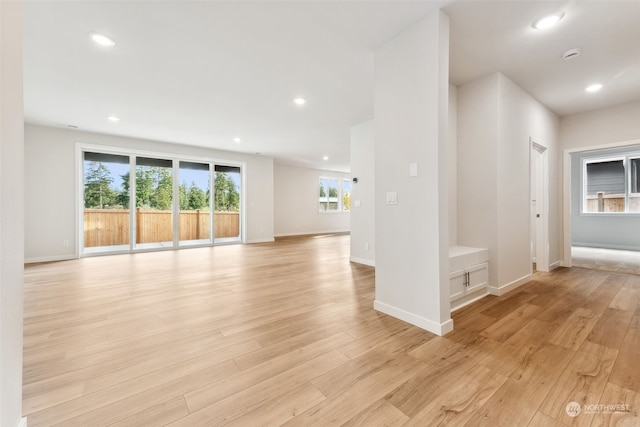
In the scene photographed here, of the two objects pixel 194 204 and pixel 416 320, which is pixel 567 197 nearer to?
pixel 416 320

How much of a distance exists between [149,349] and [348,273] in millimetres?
2799

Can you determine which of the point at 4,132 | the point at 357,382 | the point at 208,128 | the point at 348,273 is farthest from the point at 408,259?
the point at 208,128

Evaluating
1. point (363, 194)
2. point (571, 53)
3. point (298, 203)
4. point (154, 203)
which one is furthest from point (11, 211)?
point (298, 203)

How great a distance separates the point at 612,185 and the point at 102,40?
1040 centimetres

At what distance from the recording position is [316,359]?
173 cm

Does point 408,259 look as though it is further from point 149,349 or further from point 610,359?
point 149,349

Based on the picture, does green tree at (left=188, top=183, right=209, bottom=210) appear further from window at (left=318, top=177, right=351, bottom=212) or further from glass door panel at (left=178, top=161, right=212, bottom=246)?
window at (left=318, top=177, right=351, bottom=212)

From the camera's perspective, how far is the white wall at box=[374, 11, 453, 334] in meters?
2.05

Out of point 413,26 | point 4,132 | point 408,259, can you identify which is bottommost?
point 408,259

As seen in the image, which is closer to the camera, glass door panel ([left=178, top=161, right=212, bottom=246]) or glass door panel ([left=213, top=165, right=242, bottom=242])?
glass door panel ([left=178, top=161, right=212, bottom=246])

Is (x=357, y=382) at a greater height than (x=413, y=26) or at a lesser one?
lesser

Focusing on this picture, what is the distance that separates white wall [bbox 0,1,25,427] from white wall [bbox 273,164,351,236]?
839 centimetres

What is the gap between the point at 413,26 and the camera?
2203 mm

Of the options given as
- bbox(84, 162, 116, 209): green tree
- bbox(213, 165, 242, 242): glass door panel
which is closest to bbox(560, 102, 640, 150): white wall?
bbox(213, 165, 242, 242): glass door panel
